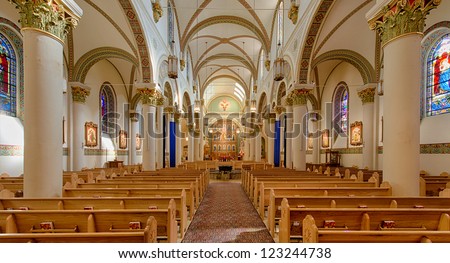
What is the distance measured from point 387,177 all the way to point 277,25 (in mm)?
13023

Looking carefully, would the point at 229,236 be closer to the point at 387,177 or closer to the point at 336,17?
the point at 387,177

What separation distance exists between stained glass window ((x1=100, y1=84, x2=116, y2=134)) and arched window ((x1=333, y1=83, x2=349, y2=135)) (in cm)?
1481

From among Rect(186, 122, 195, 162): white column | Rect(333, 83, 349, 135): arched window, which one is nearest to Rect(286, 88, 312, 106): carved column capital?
Rect(333, 83, 349, 135): arched window

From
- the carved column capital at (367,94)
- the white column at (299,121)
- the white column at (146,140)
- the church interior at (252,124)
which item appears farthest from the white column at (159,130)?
the carved column capital at (367,94)

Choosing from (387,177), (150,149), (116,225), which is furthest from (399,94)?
(150,149)

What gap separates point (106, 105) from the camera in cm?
1670

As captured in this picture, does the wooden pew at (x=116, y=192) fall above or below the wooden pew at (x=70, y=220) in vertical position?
below

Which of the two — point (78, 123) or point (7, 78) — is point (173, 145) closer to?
point (78, 123)

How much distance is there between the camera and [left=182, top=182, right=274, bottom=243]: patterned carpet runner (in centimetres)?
491

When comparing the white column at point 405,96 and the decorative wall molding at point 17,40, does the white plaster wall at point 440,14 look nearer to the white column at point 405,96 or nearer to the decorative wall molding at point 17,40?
the white column at point 405,96

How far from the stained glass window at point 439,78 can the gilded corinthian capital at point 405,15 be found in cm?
650

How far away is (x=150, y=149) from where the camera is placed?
11.8m

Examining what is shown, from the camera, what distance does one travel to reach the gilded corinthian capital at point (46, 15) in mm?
4410

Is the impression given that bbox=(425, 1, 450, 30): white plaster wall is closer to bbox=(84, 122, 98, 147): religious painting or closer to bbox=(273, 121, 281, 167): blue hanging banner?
bbox=(273, 121, 281, 167): blue hanging banner
